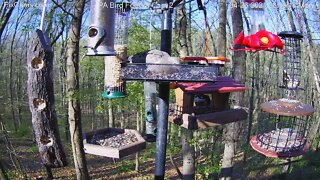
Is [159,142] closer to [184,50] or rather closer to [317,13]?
[184,50]

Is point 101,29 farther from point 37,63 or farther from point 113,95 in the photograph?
point 113,95

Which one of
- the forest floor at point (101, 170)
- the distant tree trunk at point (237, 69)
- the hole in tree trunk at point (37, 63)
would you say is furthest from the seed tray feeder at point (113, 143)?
the forest floor at point (101, 170)

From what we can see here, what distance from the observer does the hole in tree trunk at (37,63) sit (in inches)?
77.8

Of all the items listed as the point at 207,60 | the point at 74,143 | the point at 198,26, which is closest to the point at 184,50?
the point at 74,143

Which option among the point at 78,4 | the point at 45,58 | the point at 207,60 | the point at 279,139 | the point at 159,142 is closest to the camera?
the point at 45,58

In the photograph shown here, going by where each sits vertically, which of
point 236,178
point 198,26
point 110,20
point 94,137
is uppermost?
point 198,26

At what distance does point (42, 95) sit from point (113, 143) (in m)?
1.60

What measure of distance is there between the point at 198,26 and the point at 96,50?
996 cm

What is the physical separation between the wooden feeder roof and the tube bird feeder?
162 cm

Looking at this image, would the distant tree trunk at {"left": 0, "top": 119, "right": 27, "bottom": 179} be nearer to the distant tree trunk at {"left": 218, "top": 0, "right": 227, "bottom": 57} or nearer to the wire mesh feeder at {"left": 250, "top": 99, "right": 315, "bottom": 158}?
the distant tree trunk at {"left": 218, "top": 0, "right": 227, "bottom": 57}

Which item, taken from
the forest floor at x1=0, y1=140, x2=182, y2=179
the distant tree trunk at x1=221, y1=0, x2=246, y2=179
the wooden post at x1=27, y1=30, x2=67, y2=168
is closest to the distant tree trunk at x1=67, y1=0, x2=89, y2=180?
the distant tree trunk at x1=221, y1=0, x2=246, y2=179

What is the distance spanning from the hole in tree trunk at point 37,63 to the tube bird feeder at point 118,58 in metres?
1.08

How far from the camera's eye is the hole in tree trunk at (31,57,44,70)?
198 cm

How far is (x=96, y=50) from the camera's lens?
7.93ft
